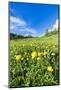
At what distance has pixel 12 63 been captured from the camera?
2861 millimetres

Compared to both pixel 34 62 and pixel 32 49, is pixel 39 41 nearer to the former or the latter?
pixel 32 49

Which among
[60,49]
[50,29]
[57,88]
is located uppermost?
[50,29]

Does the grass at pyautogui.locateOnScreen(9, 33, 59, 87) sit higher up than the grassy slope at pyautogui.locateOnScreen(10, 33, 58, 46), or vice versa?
the grassy slope at pyautogui.locateOnScreen(10, 33, 58, 46)

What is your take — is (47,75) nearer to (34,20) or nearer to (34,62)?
(34,62)

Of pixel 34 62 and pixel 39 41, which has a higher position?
pixel 39 41

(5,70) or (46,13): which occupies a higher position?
(46,13)

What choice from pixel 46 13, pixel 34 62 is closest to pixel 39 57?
pixel 34 62

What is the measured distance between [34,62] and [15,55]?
0.24m

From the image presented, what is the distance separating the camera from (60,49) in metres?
3.01

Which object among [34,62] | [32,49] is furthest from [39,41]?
[34,62]

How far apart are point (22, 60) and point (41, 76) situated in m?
A: 0.29

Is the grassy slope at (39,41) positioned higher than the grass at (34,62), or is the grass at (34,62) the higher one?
the grassy slope at (39,41)

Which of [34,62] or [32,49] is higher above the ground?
[32,49]

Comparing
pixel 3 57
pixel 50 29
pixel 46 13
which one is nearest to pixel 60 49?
pixel 50 29
